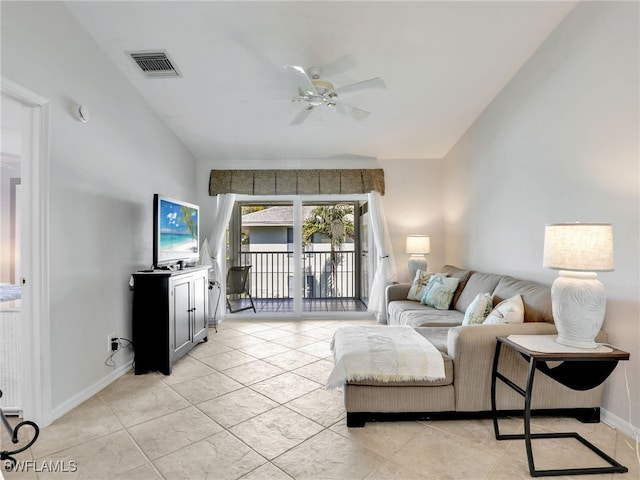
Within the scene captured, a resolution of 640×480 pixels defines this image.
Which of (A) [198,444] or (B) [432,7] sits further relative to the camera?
(B) [432,7]

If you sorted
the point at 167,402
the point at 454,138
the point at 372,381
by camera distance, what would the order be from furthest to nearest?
the point at 454,138 → the point at 167,402 → the point at 372,381

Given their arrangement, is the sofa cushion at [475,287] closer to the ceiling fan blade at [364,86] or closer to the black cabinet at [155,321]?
the ceiling fan blade at [364,86]

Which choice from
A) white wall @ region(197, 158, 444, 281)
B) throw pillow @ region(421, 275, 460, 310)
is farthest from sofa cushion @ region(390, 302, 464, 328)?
white wall @ region(197, 158, 444, 281)

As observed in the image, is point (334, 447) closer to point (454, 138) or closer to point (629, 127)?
point (629, 127)

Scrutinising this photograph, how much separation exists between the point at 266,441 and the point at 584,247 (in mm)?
2047

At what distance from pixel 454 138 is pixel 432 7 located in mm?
2352

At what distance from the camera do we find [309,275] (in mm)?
5301

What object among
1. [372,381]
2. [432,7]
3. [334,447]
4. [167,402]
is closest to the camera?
[334,447]

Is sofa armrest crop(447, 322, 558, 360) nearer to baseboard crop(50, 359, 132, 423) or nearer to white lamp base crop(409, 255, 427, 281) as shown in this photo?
white lamp base crop(409, 255, 427, 281)

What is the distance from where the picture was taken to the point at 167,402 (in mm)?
2361

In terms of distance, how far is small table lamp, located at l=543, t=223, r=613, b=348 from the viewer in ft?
5.52

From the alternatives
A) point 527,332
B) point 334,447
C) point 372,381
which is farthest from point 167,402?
point 527,332

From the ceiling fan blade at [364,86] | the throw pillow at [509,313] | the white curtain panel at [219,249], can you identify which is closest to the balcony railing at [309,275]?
the white curtain panel at [219,249]

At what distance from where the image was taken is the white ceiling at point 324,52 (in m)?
2.23
